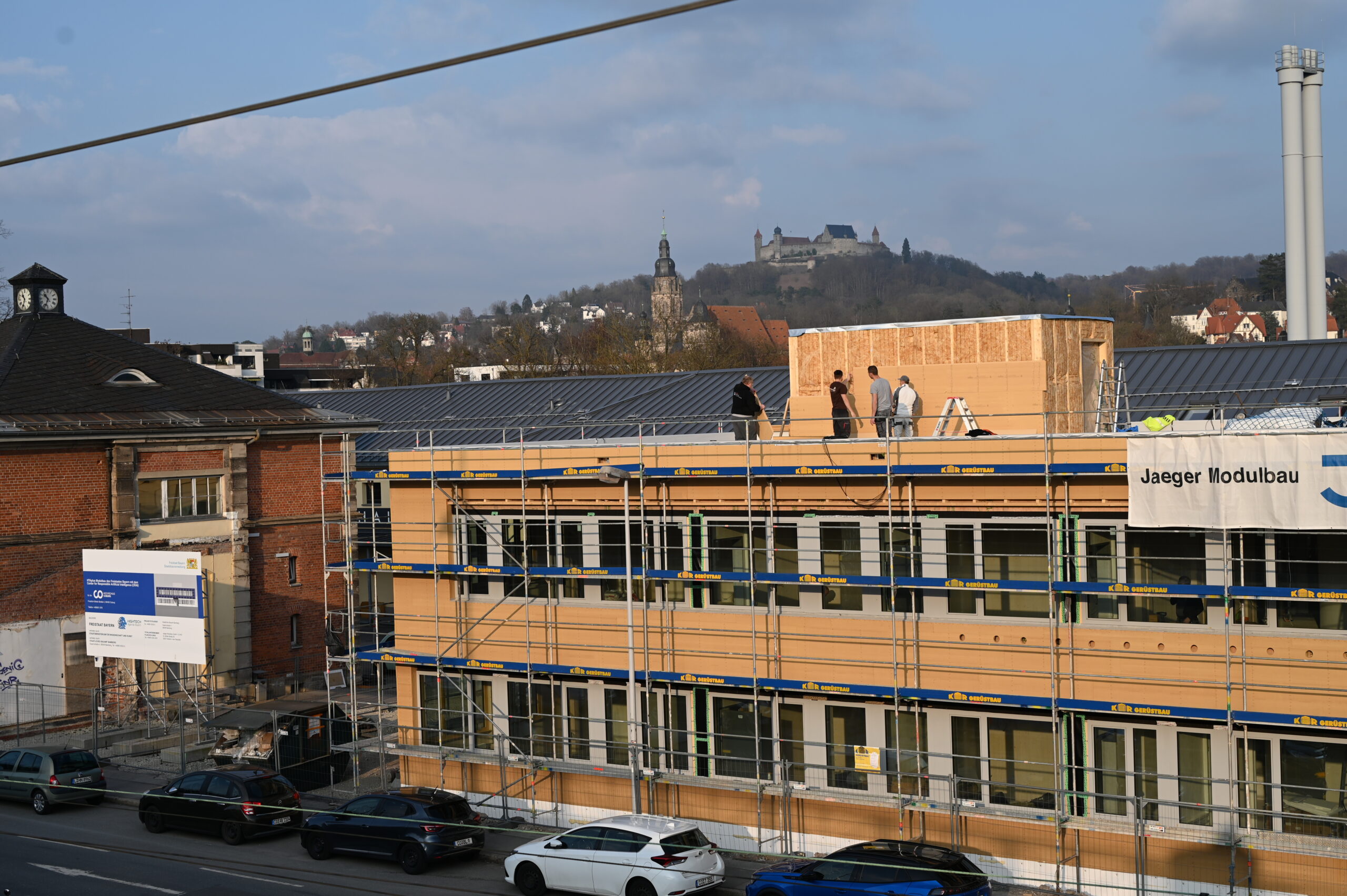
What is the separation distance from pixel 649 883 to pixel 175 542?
22655 mm

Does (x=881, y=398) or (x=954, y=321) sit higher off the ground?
(x=954, y=321)

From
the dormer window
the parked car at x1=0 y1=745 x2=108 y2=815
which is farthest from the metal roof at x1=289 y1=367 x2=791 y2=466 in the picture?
the parked car at x1=0 y1=745 x2=108 y2=815

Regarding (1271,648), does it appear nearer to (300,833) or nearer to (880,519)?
(880,519)

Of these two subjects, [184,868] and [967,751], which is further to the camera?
[184,868]

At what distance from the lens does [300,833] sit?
80.4ft

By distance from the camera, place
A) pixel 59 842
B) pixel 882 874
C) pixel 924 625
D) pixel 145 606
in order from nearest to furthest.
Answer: pixel 882 874 → pixel 924 625 → pixel 59 842 → pixel 145 606

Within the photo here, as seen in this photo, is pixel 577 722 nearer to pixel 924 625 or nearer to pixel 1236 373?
pixel 924 625

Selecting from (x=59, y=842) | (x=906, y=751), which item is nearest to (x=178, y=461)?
(x=59, y=842)

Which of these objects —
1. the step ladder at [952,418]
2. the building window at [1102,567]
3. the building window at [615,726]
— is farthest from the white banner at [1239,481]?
the building window at [615,726]

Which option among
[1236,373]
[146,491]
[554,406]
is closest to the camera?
[1236,373]

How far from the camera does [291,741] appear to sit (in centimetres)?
2983

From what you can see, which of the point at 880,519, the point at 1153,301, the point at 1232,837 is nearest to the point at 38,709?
the point at 880,519

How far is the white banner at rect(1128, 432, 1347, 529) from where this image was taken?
687 inches

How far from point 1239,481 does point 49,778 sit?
80.9ft
